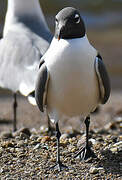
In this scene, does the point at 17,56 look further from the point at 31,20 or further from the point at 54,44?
the point at 54,44

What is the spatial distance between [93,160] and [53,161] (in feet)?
1.32

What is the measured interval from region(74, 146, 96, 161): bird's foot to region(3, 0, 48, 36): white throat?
3.16 m

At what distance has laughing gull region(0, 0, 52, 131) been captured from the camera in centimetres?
652

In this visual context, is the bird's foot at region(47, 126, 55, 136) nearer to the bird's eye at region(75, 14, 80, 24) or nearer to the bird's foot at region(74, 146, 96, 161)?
the bird's foot at region(74, 146, 96, 161)

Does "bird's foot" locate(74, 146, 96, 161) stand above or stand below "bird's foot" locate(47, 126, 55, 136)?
above

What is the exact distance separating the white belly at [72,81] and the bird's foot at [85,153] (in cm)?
48

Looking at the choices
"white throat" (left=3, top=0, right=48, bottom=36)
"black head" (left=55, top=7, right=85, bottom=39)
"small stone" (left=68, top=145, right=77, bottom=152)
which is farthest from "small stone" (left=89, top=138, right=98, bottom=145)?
"white throat" (left=3, top=0, right=48, bottom=36)

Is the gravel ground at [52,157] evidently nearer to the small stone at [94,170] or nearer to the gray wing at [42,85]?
the small stone at [94,170]

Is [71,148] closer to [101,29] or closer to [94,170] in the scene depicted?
[94,170]

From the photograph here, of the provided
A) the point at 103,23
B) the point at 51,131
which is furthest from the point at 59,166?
the point at 103,23

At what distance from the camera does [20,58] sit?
22.9ft

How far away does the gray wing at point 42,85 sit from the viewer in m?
4.77

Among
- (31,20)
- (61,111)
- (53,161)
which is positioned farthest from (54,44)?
(31,20)

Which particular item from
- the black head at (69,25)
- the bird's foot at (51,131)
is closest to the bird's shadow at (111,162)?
the black head at (69,25)
